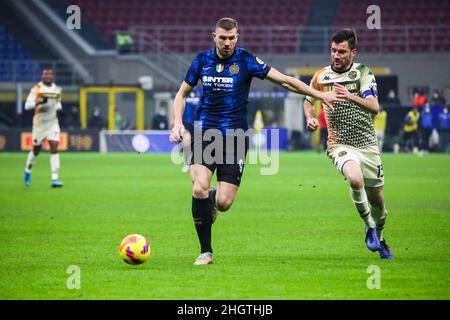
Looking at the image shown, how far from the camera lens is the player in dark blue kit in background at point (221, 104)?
10.2 m

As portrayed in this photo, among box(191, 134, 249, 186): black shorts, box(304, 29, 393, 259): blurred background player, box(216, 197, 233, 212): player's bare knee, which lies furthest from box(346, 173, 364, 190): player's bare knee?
box(216, 197, 233, 212): player's bare knee

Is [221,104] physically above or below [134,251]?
above

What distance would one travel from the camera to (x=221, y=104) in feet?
34.0

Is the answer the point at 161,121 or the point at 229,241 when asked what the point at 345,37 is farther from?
the point at 161,121

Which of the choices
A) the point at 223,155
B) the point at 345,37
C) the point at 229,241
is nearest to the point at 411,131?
the point at 229,241

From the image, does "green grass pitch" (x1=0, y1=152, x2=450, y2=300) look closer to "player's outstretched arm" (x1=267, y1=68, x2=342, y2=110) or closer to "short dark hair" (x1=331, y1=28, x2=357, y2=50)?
→ "player's outstretched arm" (x1=267, y1=68, x2=342, y2=110)

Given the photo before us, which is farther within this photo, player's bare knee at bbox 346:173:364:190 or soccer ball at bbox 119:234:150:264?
player's bare knee at bbox 346:173:364:190

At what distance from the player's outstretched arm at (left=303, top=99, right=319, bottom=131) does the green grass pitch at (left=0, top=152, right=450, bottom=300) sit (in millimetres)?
1400

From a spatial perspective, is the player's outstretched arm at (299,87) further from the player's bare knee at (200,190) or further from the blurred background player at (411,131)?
the blurred background player at (411,131)

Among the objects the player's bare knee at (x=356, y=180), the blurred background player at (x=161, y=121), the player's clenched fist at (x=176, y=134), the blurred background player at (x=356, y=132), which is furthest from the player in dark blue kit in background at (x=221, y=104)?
the blurred background player at (x=161, y=121)

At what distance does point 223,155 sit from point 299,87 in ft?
3.51

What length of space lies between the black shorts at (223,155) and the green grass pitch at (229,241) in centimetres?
92

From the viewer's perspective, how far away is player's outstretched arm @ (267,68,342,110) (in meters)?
10.1
